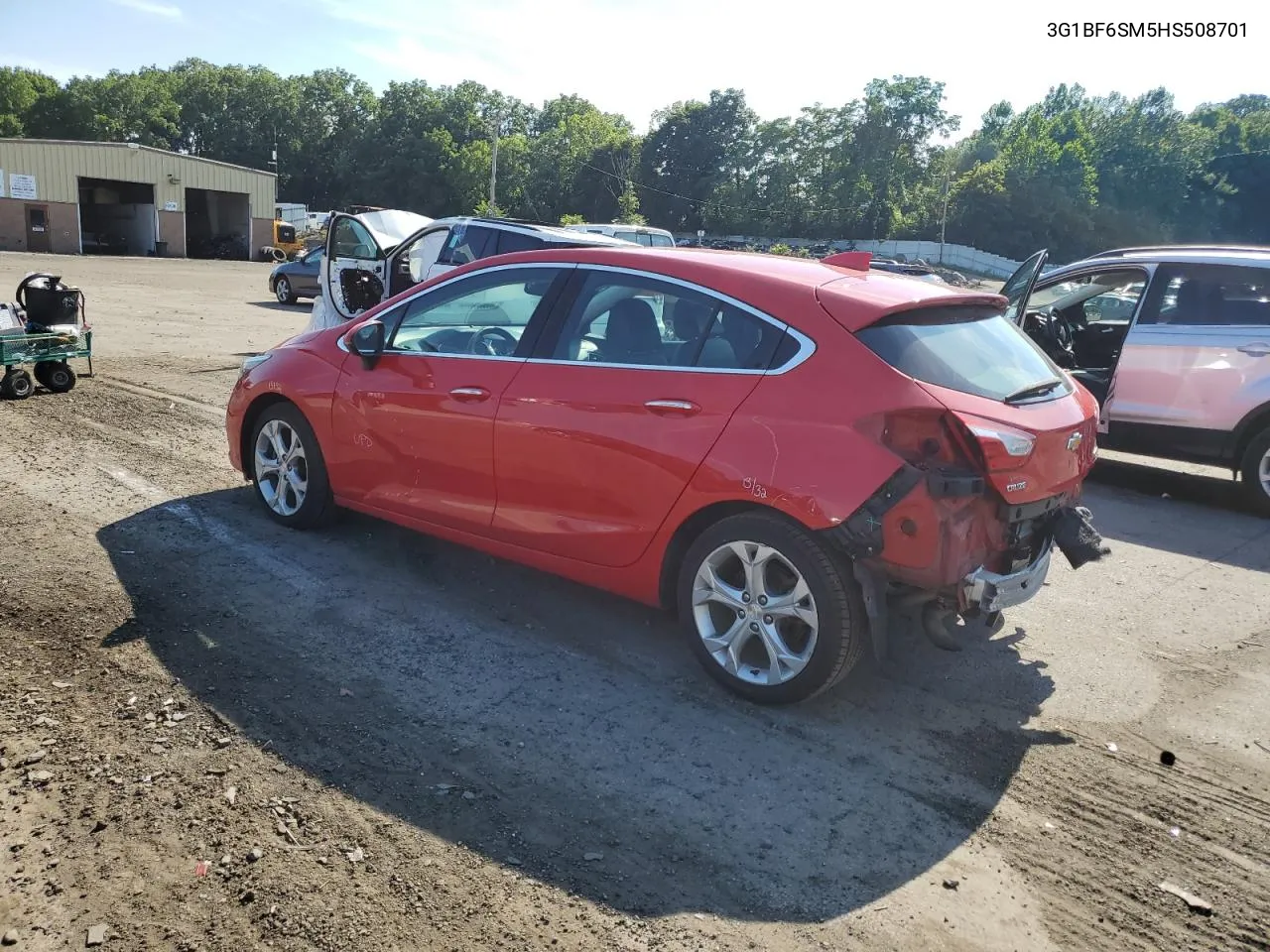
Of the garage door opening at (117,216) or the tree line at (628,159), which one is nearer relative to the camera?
the garage door opening at (117,216)

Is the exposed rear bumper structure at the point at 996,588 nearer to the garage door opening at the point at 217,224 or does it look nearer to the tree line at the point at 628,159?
the garage door opening at the point at 217,224

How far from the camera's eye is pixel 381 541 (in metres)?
5.73

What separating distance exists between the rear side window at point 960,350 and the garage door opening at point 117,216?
53695 millimetres

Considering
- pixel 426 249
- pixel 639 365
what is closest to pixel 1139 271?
pixel 639 365

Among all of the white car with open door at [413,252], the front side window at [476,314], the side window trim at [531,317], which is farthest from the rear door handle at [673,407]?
the white car with open door at [413,252]

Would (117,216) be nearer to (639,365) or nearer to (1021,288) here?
(1021,288)

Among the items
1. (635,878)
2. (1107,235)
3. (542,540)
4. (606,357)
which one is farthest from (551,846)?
(1107,235)

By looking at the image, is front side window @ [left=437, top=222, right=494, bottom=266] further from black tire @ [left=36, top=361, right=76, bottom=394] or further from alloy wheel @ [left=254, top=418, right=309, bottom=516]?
alloy wheel @ [left=254, top=418, right=309, bottom=516]

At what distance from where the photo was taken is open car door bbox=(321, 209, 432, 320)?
38.8 feet

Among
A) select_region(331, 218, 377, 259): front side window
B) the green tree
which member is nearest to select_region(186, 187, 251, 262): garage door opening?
the green tree

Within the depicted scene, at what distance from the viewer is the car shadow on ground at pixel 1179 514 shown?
6703 mm

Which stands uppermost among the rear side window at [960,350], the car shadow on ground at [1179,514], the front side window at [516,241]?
the front side window at [516,241]

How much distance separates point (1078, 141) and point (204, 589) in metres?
114

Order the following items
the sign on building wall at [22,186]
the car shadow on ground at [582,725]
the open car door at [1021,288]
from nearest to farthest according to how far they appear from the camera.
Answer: the car shadow on ground at [582,725] < the open car door at [1021,288] < the sign on building wall at [22,186]
